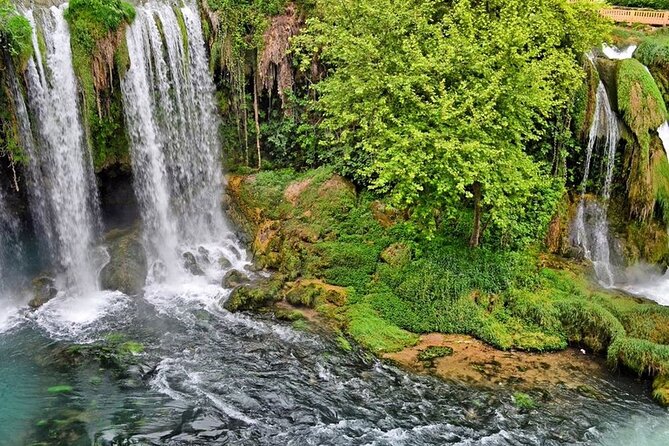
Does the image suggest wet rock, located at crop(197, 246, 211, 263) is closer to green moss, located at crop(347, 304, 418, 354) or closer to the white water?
green moss, located at crop(347, 304, 418, 354)

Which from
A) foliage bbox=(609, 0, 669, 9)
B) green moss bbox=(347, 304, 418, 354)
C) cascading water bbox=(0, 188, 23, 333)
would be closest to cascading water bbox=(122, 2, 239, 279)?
cascading water bbox=(0, 188, 23, 333)

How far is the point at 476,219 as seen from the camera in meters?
16.0

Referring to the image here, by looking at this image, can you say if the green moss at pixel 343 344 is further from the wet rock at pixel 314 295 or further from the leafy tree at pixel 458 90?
the leafy tree at pixel 458 90

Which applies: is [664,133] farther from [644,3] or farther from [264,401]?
[264,401]

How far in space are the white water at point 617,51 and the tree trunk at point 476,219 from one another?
27.3ft

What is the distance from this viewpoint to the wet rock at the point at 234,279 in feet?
57.2

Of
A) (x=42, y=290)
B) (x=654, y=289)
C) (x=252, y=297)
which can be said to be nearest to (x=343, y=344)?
(x=252, y=297)

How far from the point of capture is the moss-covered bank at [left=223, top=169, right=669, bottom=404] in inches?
569

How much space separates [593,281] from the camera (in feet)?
55.6

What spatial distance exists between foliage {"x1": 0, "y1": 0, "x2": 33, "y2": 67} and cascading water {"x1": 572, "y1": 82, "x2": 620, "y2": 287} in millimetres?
17048

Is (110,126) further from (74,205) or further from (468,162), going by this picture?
(468,162)

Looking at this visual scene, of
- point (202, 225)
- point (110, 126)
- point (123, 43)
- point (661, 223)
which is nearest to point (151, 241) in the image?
point (202, 225)

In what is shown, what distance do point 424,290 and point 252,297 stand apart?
16.0ft

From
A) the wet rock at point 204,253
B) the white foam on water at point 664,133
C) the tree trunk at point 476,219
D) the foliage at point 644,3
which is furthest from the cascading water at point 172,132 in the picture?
the foliage at point 644,3
